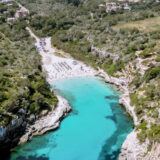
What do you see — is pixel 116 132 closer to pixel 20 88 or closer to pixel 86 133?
pixel 86 133

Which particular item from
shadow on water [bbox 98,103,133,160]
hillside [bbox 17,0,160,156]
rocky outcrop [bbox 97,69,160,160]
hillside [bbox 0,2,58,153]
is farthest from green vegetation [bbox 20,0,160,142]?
hillside [bbox 0,2,58,153]

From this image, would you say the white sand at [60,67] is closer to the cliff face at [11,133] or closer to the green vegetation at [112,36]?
the green vegetation at [112,36]

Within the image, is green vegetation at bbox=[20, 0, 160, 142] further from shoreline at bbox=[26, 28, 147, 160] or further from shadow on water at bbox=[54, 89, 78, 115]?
shadow on water at bbox=[54, 89, 78, 115]

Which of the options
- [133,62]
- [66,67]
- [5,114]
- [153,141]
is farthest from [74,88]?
[153,141]

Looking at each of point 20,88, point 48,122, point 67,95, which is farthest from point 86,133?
point 20,88

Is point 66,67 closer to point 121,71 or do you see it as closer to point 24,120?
point 121,71

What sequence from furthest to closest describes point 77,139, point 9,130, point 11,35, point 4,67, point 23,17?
point 23,17 → point 11,35 → point 4,67 → point 77,139 → point 9,130
